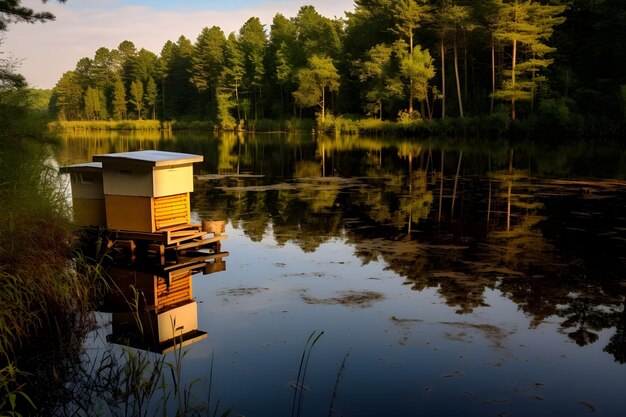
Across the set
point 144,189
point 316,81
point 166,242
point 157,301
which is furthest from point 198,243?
point 316,81

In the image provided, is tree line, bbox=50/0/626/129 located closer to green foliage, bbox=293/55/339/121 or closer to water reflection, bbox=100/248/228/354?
green foliage, bbox=293/55/339/121

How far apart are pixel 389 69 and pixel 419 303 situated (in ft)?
182

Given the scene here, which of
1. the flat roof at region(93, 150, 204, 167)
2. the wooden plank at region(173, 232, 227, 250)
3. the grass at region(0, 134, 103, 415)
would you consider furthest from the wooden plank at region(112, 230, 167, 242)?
the grass at region(0, 134, 103, 415)

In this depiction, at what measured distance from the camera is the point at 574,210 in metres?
20.3

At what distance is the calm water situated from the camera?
7727 millimetres

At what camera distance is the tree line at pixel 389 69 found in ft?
169

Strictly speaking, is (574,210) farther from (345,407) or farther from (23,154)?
(23,154)

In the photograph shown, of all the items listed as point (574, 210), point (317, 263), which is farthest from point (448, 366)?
point (574, 210)

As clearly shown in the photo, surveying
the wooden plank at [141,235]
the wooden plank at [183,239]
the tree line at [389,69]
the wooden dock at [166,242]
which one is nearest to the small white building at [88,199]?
the wooden dock at [166,242]

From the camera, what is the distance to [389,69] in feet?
209

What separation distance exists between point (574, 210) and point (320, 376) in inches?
598

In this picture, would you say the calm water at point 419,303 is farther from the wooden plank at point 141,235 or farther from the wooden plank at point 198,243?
the wooden plank at point 141,235

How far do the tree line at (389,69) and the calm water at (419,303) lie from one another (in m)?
31.7

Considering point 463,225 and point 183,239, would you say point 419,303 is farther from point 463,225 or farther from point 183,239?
point 463,225
